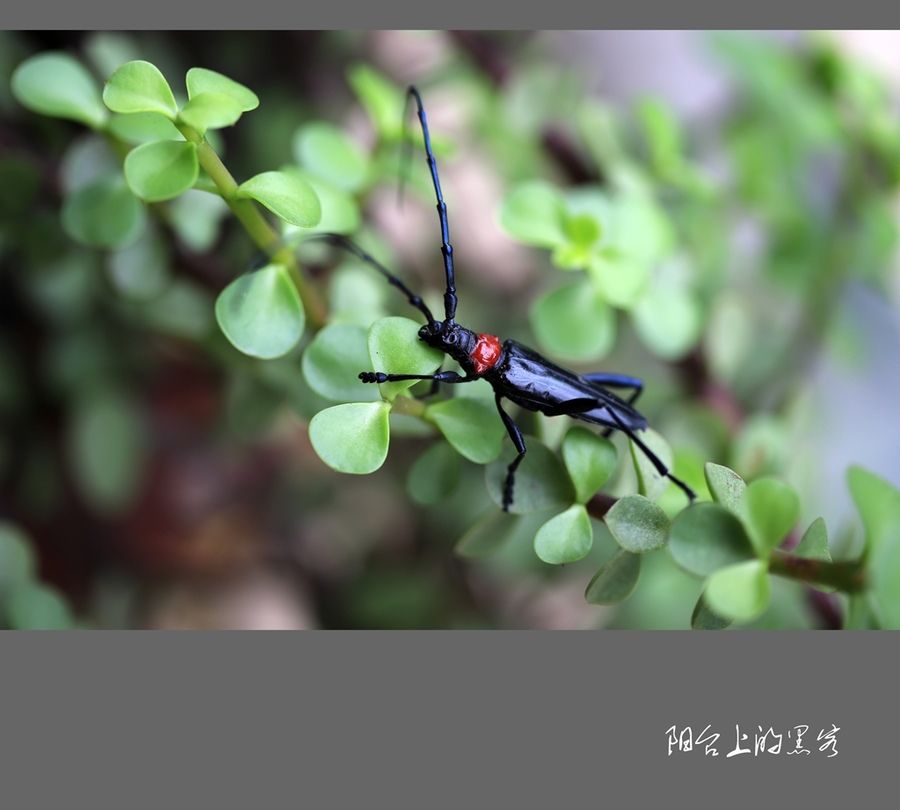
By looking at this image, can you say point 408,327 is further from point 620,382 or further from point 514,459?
point 620,382

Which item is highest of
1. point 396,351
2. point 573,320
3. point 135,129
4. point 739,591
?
point 135,129

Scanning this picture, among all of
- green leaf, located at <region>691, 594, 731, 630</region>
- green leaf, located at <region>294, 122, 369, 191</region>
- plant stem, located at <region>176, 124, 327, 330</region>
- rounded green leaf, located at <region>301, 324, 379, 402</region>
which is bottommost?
green leaf, located at <region>691, 594, 731, 630</region>

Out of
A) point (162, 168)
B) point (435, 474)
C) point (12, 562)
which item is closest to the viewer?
point (162, 168)

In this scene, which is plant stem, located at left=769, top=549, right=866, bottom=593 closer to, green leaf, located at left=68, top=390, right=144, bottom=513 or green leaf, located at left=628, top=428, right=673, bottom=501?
green leaf, located at left=628, top=428, right=673, bottom=501

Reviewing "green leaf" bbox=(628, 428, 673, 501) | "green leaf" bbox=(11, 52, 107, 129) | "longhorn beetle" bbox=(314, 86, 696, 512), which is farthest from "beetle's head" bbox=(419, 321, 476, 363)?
"green leaf" bbox=(11, 52, 107, 129)

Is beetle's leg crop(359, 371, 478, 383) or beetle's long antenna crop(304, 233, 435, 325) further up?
beetle's long antenna crop(304, 233, 435, 325)

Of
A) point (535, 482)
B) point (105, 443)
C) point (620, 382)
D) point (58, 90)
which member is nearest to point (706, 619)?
A: point (535, 482)

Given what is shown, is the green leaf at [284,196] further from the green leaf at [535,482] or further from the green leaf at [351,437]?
the green leaf at [535,482]

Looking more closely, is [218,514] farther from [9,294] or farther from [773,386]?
[773,386]
